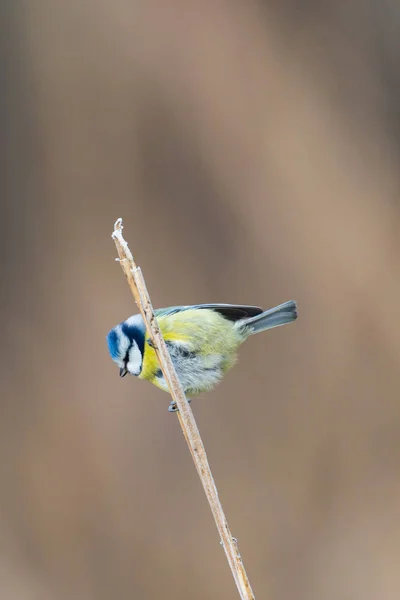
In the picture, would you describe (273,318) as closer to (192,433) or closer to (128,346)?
(128,346)

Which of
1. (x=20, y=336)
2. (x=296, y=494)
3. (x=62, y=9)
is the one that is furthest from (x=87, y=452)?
(x=62, y=9)

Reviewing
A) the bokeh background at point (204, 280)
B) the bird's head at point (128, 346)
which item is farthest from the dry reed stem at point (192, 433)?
the bokeh background at point (204, 280)

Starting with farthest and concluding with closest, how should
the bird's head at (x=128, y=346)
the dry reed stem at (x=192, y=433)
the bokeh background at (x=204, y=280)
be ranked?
the bokeh background at (x=204, y=280), the bird's head at (x=128, y=346), the dry reed stem at (x=192, y=433)

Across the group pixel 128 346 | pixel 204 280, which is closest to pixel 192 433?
pixel 128 346

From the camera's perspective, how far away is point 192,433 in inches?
16.7

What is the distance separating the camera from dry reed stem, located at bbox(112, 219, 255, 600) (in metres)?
0.41

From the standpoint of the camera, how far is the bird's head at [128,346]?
0.65 m

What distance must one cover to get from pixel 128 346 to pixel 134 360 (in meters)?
0.02

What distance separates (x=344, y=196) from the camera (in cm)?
142

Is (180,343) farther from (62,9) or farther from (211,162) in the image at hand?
(62,9)

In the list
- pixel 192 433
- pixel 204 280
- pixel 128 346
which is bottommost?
pixel 192 433

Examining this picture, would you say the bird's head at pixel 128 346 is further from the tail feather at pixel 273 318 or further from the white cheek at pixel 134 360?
the tail feather at pixel 273 318

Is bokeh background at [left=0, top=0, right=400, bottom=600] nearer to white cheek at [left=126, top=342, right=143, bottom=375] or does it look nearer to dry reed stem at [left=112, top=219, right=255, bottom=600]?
white cheek at [left=126, top=342, right=143, bottom=375]

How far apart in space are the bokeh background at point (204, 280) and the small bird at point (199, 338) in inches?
24.2
